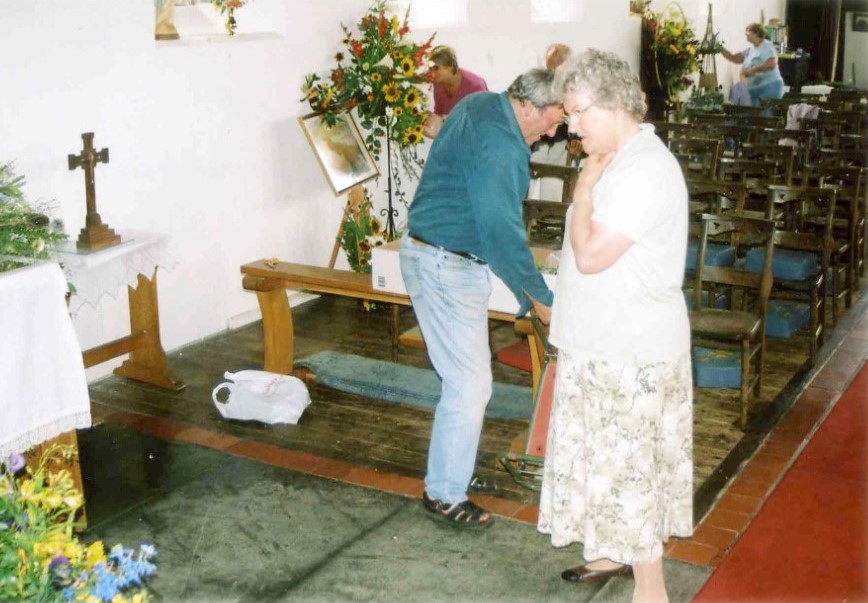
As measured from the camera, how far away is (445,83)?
23.3 ft

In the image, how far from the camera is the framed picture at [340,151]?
658 cm

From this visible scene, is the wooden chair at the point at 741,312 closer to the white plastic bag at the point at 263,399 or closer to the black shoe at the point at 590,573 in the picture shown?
the black shoe at the point at 590,573

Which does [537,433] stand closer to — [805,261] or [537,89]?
[537,89]

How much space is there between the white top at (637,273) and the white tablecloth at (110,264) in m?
2.67

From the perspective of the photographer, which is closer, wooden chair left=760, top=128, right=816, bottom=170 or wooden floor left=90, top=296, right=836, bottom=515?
wooden floor left=90, top=296, right=836, bottom=515

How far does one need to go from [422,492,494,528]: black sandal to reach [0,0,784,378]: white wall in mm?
2535

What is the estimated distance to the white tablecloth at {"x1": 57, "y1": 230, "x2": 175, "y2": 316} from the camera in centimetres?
479

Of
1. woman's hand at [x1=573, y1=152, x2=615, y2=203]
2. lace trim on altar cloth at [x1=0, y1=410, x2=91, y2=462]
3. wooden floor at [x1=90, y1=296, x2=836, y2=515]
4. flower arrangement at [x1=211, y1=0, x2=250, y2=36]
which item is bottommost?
wooden floor at [x1=90, y1=296, x2=836, y2=515]

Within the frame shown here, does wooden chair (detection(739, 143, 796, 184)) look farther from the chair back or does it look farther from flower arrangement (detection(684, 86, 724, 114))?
flower arrangement (detection(684, 86, 724, 114))

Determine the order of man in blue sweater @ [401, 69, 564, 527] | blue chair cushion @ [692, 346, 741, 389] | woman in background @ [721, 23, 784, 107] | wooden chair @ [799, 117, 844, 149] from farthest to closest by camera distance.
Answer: woman in background @ [721, 23, 784, 107], wooden chair @ [799, 117, 844, 149], blue chair cushion @ [692, 346, 741, 389], man in blue sweater @ [401, 69, 564, 527]

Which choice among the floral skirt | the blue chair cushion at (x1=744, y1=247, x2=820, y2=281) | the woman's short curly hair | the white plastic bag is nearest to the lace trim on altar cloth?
the white plastic bag

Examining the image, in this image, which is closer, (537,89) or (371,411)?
(537,89)

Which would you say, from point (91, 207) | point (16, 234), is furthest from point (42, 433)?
point (91, 207)

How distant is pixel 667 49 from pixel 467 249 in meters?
9.26
